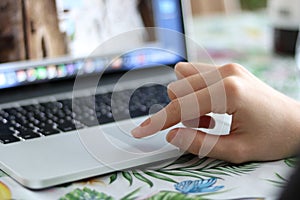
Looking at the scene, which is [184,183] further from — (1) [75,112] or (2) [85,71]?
(2) [85,71]

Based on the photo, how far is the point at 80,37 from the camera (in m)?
0.88

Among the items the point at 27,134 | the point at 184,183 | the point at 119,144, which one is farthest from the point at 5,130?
the point at 184,183

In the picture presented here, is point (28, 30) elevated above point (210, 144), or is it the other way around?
point (28, 30)

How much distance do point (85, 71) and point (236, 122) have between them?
1.20ft

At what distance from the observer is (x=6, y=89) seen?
832 mm

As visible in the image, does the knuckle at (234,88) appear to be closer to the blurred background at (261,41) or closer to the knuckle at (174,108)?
the knuckle at (174,108)

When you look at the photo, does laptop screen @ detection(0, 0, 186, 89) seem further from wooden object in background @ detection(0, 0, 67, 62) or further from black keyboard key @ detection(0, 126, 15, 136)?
black keyboard key @ detection(0, 126, 15, 136)

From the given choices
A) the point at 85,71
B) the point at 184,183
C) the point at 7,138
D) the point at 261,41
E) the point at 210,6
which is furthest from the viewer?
the point at 210,6

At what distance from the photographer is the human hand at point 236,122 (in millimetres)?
585

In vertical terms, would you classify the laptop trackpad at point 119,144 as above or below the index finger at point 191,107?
below

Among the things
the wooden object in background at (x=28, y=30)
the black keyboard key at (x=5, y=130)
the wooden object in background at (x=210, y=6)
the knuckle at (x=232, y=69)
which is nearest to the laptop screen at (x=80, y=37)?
the wooden object in background at (x=28, y=30)

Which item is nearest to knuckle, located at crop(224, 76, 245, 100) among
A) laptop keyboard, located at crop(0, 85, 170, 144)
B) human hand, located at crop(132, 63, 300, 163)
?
human hand, located at crop(132, 63, 300, 163)

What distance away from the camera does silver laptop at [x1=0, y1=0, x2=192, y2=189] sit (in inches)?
26.8

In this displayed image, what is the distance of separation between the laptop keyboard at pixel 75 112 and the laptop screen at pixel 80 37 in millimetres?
53
